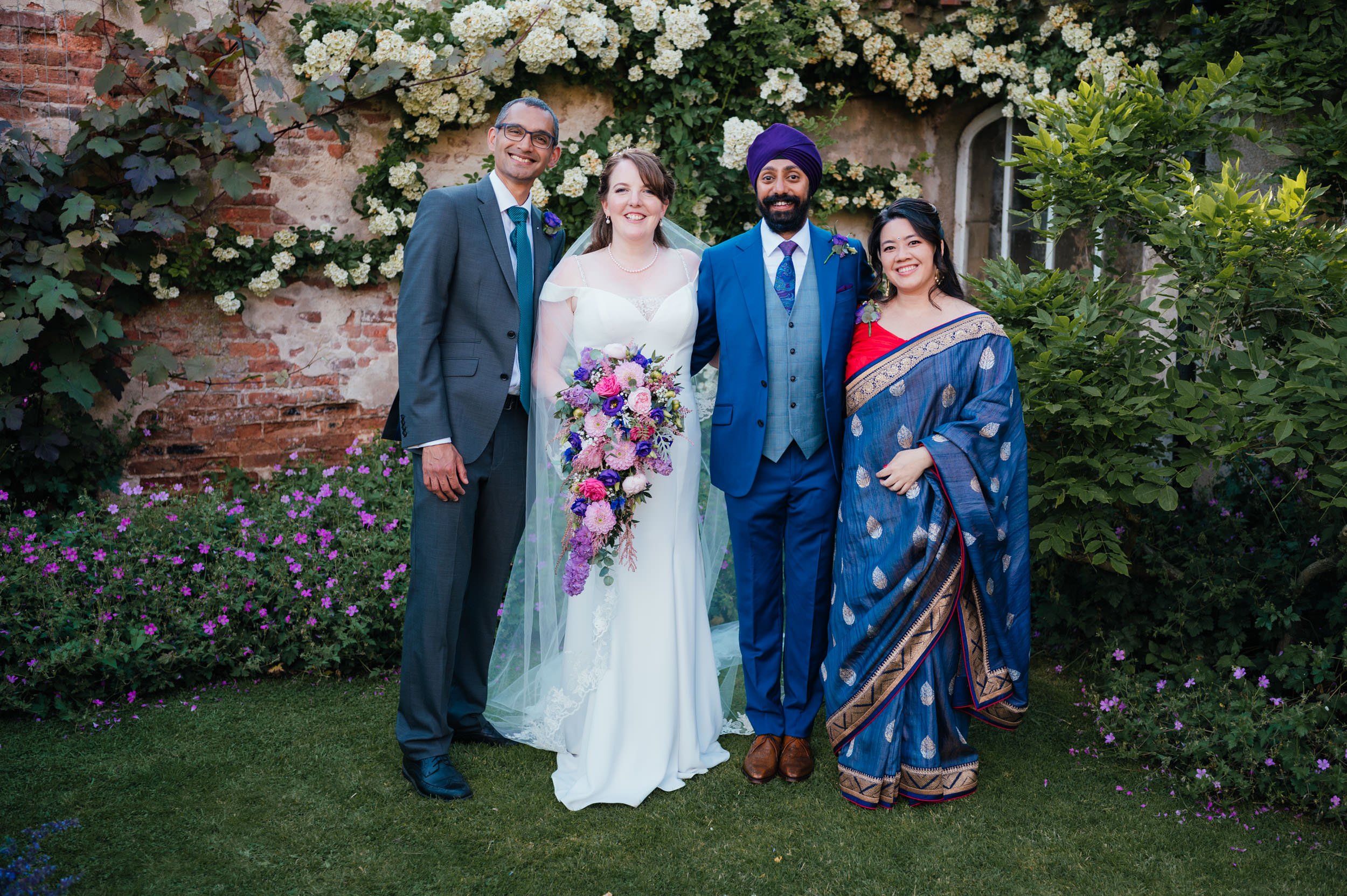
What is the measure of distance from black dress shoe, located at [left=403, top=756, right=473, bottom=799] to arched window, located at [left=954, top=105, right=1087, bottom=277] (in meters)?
5.04

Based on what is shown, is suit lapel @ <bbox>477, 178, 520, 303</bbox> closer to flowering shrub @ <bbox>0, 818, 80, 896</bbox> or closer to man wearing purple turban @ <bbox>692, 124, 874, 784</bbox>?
man wearing purple turban @ <bbox>692, 124, 874, 784</bbox>

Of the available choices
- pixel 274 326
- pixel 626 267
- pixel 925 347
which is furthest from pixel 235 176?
pixel 925 347

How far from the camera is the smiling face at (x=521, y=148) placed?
3266 millimetres

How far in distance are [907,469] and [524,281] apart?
1.50 metres

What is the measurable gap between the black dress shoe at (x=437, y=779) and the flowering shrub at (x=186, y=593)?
1.07 metres

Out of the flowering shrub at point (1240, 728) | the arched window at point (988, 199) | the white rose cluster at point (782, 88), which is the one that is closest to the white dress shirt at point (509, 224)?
the flowering shrub at point (1240, 728)

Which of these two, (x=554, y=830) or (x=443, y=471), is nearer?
(x=554, y=830)

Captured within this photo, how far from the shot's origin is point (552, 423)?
11.1 ft

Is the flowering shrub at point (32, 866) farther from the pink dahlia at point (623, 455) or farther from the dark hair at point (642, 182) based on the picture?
the dark hair at point (642, 182)

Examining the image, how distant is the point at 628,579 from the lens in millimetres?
3311

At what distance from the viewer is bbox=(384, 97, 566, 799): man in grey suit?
3166 mm

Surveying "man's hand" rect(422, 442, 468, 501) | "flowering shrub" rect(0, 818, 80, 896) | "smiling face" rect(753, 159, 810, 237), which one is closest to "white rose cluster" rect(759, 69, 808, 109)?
"smiling face" rect(753, 159, 810, 237)

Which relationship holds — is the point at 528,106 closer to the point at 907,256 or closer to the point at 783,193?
the point at 783,193

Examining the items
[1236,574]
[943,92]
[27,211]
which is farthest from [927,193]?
[27,211]
